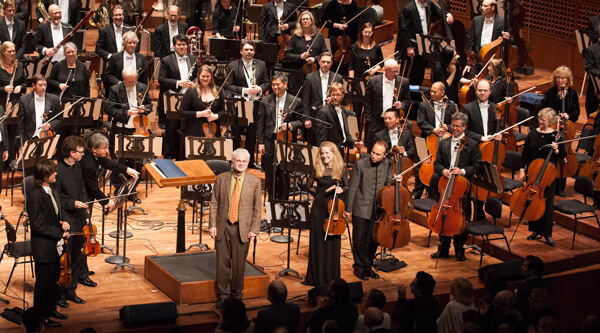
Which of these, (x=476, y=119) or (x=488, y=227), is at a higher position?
(x=476, y=119)

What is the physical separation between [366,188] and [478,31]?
3.65 m

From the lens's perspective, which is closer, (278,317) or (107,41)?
(278,317)

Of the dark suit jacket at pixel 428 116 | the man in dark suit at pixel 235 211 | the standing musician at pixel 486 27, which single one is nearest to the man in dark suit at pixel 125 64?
the dark suit jacket at pixel 428 116

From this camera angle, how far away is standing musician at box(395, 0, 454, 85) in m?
11.2

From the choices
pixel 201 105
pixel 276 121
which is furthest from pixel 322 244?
pixel 201 105

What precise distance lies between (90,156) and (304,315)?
1.99m

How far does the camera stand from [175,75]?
33.2 ft

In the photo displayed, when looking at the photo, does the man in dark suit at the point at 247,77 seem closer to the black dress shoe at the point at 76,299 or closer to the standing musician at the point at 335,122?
the standing musician at the point at 335,122

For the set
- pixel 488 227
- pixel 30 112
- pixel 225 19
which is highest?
pixel 225 19

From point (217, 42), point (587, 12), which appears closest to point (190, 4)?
point (217, 42)

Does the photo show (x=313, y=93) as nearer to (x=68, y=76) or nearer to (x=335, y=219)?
(x=335, y=219)

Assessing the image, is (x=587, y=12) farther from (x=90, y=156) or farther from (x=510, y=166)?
(x=90, y=156)

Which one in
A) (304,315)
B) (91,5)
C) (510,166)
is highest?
(91,5)

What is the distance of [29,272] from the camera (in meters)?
7.98
